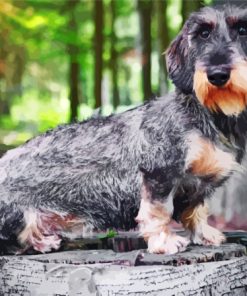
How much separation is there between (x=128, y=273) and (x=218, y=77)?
0.79 m

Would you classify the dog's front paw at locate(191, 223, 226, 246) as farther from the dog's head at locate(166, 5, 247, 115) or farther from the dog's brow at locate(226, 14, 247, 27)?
the dog's brow at locate(226, 14, 247, 27)

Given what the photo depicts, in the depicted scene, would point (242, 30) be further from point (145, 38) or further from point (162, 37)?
Result: point (145, 38)

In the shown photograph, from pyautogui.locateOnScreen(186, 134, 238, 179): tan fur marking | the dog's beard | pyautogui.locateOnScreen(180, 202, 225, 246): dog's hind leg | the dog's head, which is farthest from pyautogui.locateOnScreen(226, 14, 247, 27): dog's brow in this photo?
pyautogui.locateOnScreen(180, 202, 225, 246): dog's hind leg

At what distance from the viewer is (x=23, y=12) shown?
343 centimetres

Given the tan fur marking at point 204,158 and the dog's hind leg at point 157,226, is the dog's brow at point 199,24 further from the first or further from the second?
the dog's hind leg at point 157,226

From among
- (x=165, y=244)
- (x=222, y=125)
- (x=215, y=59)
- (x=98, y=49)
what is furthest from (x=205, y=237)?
(x=98, y=49)

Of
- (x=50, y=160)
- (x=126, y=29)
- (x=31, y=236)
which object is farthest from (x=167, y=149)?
(x=126, y=29)

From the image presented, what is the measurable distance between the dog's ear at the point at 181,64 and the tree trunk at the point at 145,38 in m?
0.76

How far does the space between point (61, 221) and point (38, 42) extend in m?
1.13

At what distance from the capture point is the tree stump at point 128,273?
7.79 feet

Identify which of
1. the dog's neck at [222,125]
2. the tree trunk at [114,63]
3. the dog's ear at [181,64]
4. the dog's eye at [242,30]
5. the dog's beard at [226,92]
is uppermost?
the tree trunk at [114,63]

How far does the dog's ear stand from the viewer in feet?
8.38

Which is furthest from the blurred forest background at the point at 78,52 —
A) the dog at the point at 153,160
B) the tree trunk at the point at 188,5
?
the dog at the point at 153,160

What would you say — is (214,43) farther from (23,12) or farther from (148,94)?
(23,12)
